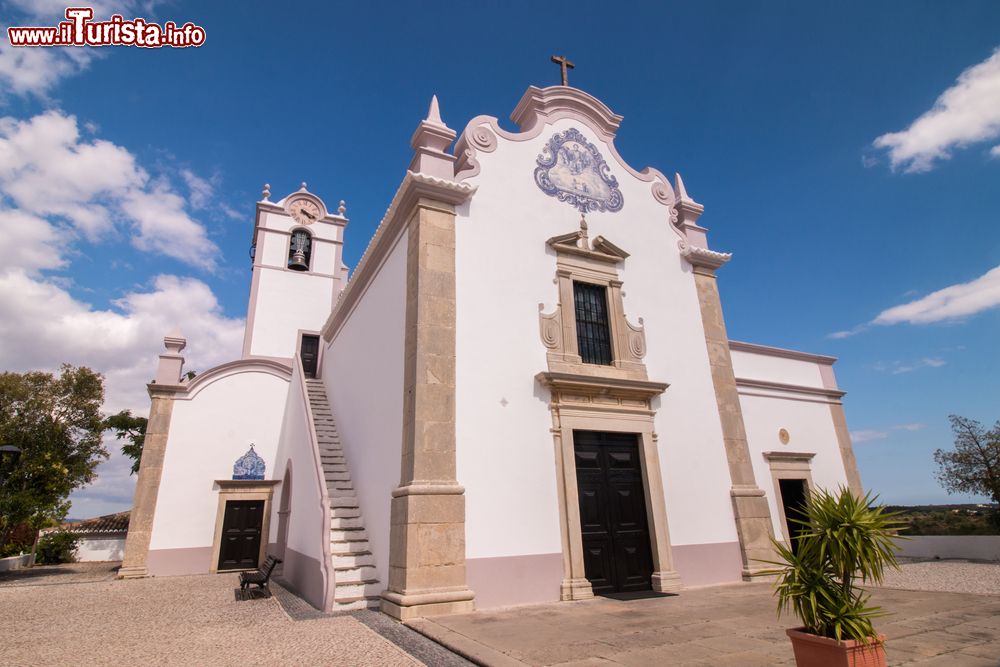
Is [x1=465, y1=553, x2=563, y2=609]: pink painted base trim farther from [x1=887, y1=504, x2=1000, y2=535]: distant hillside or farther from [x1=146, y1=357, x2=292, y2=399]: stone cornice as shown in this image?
[x1=146, y1=357, x2=292, y2=399]: stone cornice

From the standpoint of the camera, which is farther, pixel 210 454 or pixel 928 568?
pixel 210 454

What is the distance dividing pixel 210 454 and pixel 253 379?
2.30 meters

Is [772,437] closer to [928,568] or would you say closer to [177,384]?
[928,568]

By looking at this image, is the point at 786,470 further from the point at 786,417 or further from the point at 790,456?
the point at 786,417

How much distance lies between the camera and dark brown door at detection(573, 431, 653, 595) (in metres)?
7.71

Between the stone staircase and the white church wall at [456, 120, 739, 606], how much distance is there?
5.55ft

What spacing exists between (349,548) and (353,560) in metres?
0.29

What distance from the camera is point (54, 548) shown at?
1683 centimetres

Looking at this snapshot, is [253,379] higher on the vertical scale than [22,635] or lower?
higher

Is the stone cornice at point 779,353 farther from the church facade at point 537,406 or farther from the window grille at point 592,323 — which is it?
the window grille at point 592,323

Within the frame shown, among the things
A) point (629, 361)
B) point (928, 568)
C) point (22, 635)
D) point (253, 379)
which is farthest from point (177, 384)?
point (928, 568)

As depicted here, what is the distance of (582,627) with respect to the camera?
17.8ft

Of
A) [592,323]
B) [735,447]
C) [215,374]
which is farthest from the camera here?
[215,374]

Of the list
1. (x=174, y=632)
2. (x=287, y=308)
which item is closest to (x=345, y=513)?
(x=174, y=632)
